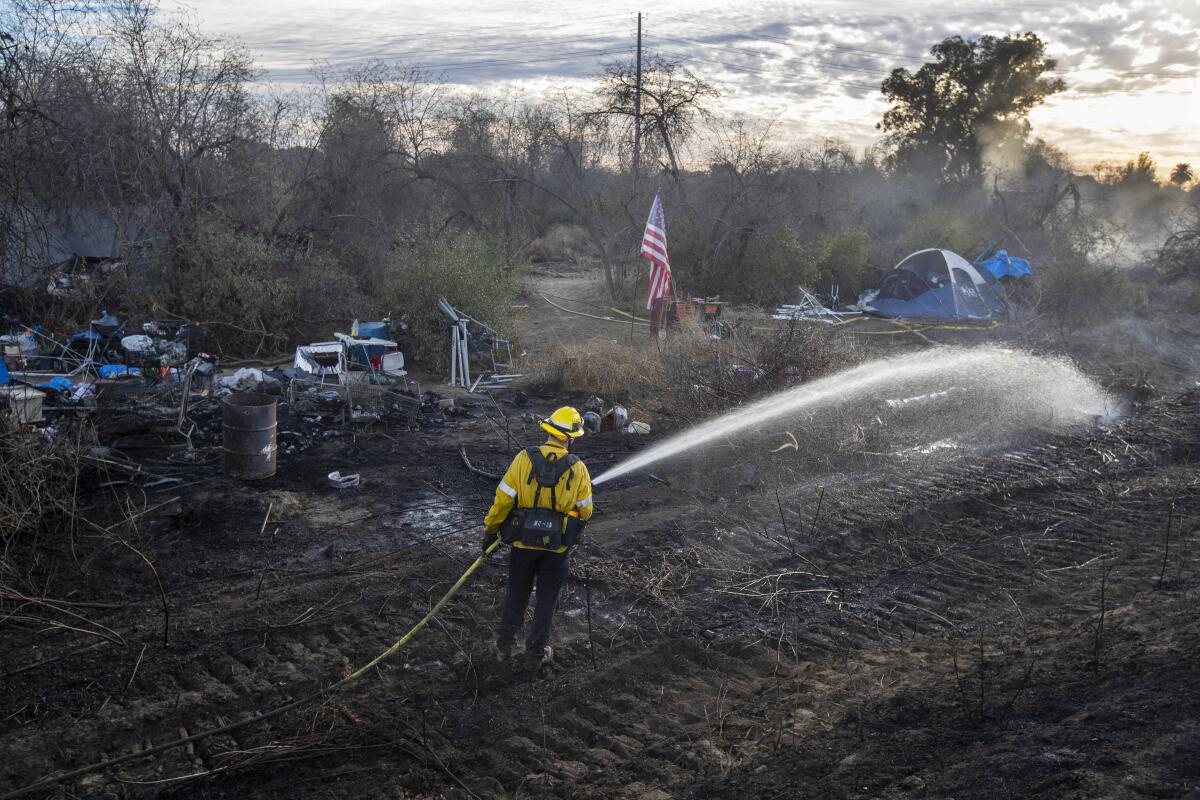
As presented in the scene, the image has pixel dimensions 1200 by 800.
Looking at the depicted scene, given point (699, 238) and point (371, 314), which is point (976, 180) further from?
point (371, 314)

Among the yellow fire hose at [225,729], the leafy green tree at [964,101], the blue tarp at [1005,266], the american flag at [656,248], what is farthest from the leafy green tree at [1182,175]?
the yellow fire hose at [225,729]

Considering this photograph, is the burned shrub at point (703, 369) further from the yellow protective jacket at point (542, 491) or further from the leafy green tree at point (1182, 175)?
the leafy green tree at point (1182, 175)

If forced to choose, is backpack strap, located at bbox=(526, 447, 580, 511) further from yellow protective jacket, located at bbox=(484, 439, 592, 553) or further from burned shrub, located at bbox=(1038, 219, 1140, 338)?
burned shrub, located at bbox=(1038, 219, 1140, 338)

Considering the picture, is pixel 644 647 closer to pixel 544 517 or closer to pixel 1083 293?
pixel 544 517

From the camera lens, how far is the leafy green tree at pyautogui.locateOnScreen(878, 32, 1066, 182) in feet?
122

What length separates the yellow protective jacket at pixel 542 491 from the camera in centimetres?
570

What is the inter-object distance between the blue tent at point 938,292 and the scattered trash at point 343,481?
1818 cm

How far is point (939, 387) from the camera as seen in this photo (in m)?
14.8

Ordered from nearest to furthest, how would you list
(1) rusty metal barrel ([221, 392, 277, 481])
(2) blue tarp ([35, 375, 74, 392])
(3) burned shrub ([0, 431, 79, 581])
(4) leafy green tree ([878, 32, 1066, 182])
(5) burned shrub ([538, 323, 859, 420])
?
(3) burned shrub ([0, 431, 79, 581])
(1) rusty metal barrel ([221, 392, 277, 481])
(2) blue tarp ([35, 375, 74, 392])
(5) burned shrub ([538, 323, 859, 420])
(4) leafy green tree ([878, 32, 1066, 182])

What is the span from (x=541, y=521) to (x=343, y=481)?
4.23 m

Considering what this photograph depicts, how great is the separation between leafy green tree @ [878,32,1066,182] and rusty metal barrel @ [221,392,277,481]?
122 ft

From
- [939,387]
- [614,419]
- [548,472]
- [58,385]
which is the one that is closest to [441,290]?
[614,419]

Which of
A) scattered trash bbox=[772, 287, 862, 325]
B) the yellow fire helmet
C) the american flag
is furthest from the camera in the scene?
scattered trash bbox=[772, 287, 862, 325]

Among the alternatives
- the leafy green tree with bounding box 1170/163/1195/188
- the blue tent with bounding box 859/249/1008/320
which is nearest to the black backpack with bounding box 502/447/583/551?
the blue tent with bounding box 859/249/1008/320
